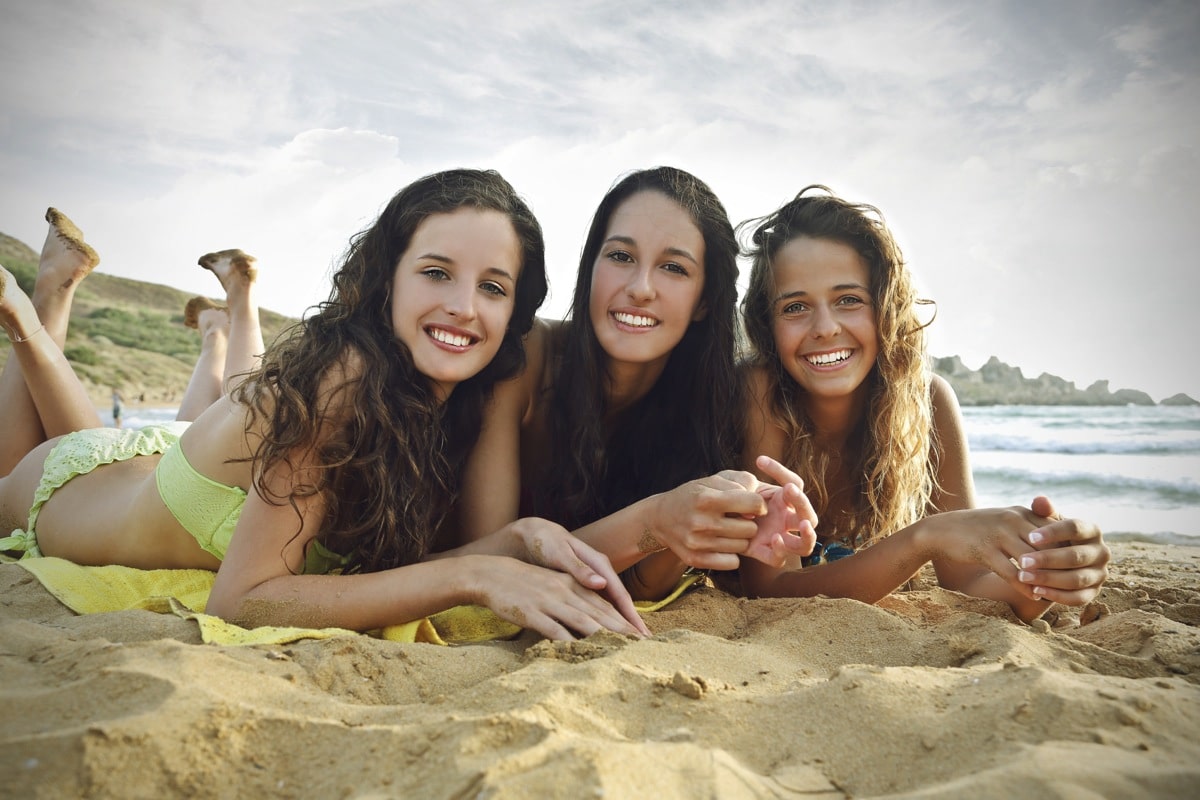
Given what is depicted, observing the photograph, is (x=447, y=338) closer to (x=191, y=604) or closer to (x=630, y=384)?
(x=630, y=384)

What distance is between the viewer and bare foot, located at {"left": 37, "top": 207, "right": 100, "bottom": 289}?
451 centimetres

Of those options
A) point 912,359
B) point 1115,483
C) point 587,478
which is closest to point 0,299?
point 587,478

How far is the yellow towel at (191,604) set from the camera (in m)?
2.18

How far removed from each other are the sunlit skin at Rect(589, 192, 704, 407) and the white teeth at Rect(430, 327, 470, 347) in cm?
68

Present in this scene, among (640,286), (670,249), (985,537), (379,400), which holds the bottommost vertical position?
(985,537)

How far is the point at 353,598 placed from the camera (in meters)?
2.41

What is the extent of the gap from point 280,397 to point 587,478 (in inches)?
52.7

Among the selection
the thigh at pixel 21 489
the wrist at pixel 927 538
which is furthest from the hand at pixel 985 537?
the thigh at pixel 21 489

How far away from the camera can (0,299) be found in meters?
3.86

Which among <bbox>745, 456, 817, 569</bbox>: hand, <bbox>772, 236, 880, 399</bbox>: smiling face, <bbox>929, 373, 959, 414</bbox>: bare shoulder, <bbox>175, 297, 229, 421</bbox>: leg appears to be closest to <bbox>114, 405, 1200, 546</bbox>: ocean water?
<bbox>929, 373, 959, 414</bbox>: bare shoulder

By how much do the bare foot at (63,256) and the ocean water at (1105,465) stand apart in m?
7.89

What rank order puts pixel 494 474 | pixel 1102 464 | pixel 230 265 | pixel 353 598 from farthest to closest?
pixel 1102 464 → pixel 230 265 → pixel 494 474 → pixel 353 598

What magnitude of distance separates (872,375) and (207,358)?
14.0 ft

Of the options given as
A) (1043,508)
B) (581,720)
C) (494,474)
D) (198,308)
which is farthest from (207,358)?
(1043,508)
